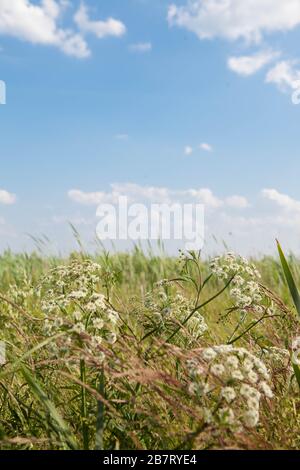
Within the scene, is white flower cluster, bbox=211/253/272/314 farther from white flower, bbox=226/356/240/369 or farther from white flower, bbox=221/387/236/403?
white flower, bbox=221/387/236/403

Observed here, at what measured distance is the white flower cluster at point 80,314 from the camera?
2549mm

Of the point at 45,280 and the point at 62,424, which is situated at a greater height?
the point at 45,280

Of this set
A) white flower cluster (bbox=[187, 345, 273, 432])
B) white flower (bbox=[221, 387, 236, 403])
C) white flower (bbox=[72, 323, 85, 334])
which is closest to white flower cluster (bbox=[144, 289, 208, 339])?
white flower (bbox=[72, 323, 85, 334])

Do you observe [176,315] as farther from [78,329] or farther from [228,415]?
[228,415]

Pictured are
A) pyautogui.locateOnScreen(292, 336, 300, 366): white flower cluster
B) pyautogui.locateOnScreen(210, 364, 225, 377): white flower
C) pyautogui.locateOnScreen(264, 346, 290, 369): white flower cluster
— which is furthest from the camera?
pyautogui.locateOnScreen(264, 346, 290, 369): white flower cluster

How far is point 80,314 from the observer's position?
273 centimetres

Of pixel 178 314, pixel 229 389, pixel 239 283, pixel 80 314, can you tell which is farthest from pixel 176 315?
pixel 229 389

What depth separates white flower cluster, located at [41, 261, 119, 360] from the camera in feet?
8.36

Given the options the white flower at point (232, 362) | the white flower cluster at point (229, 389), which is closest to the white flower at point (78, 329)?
the white flower cluster at point (229, 389)
